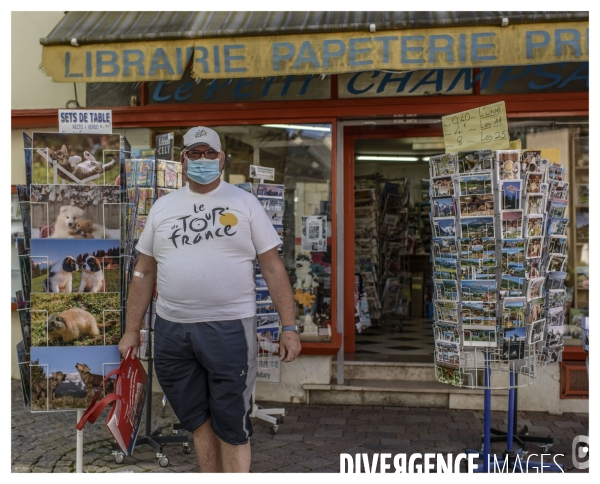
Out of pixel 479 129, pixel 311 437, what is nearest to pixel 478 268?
pixel 479 129

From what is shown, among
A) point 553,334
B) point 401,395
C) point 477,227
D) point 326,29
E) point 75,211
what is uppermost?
point 326,29

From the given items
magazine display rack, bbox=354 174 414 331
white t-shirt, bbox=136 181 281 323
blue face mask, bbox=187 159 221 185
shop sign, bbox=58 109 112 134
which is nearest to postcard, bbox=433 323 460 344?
white t-shirt, bbox=136 181 281 323

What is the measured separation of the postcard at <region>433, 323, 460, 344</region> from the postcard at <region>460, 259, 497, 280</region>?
348mm

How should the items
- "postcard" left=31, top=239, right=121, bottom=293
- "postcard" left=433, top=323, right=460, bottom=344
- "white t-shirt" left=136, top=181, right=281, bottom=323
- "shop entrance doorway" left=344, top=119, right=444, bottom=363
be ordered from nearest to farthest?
"white t-shirt" left=136, top=181, right=281, bottom=323 → "postcard" left=31, top=239, right=121, bottom=293 → "postcard" left=433, top=323, right=460, bottom=344 → "shop entrance doorway" left=344, top=119, right=444, bottom=363

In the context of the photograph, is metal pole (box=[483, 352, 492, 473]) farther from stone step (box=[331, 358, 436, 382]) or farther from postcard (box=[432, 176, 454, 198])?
stone step (box=[331, 358, 436, 382])

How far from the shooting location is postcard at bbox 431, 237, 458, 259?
14.3 ft

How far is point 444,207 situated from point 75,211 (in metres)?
2.34

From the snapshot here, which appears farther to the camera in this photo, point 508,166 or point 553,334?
point 553,334

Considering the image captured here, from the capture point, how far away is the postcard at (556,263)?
15.5 feet

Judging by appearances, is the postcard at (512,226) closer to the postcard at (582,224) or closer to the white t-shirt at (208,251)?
the white t-shirt at (208,251)

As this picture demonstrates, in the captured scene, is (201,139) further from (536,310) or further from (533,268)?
(536,310)

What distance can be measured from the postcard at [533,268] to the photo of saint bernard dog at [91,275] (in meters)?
2.69

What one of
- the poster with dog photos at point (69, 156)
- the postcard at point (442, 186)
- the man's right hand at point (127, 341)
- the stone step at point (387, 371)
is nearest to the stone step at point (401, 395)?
the stone step at point (387, 371)

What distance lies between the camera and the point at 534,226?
438 centimetres
